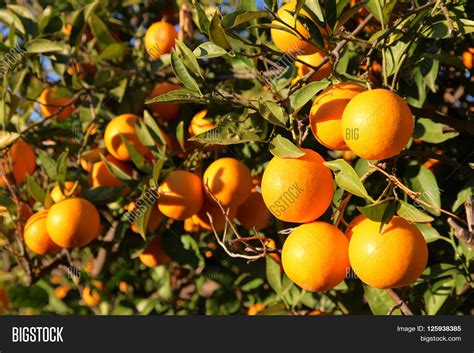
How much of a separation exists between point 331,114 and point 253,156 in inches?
25.1

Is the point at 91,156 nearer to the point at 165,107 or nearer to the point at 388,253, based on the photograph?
the point at 165,107

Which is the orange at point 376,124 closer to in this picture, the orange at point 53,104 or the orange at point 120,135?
the orange at point 120,135

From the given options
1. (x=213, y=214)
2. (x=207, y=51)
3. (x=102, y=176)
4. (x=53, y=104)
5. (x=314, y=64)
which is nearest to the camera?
(x=207, y=51)

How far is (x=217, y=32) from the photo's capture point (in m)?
0.94

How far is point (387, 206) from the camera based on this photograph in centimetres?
84

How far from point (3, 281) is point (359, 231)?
197 cm

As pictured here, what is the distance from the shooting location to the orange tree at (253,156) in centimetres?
89

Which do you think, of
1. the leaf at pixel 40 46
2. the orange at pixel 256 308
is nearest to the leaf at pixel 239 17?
the leaf at pixel 40 46

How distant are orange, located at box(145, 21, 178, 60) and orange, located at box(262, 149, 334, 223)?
2.69 feet

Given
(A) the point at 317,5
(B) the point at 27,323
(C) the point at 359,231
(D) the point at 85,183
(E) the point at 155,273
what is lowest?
(E) the point at 155,273

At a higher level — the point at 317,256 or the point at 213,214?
the point at 317,256

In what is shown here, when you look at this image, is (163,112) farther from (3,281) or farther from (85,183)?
(3,281)

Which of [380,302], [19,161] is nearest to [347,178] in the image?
[380,302]

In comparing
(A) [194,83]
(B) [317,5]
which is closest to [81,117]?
(A) [194,83]
